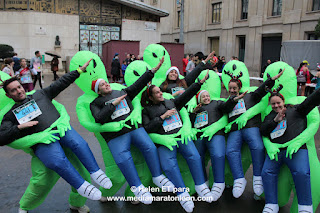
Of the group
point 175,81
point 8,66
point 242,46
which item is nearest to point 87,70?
point 175,81

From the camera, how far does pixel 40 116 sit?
3.12 m

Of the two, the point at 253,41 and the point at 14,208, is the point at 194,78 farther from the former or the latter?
the point at 253,41

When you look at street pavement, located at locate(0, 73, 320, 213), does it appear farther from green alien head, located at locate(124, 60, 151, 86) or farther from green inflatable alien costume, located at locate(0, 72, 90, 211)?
green alien head, located at locate(124, 60, 151, 86)

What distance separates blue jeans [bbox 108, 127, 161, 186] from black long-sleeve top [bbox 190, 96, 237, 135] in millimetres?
794

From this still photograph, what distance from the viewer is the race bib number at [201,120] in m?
3.79

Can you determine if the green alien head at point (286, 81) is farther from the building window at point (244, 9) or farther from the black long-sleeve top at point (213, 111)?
the building window at point (244, 9)

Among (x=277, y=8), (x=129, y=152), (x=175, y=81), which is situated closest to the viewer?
(x=129, y=152)

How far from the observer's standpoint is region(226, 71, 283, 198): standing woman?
3525 mm

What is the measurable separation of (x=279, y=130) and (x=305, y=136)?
27 cm

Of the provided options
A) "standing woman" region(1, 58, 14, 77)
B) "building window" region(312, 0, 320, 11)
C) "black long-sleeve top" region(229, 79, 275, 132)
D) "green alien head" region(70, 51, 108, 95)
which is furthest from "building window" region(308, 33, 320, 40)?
"green alien head" region(70, 51, 108, 95)

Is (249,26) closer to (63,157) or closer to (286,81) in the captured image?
(286,81)

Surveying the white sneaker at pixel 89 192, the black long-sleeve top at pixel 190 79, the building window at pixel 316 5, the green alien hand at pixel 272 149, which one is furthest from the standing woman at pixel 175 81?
the building window at pixel 316 5

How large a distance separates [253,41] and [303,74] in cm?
1176

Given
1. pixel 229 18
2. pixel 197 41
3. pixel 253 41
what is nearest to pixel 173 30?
pixel 197 41
